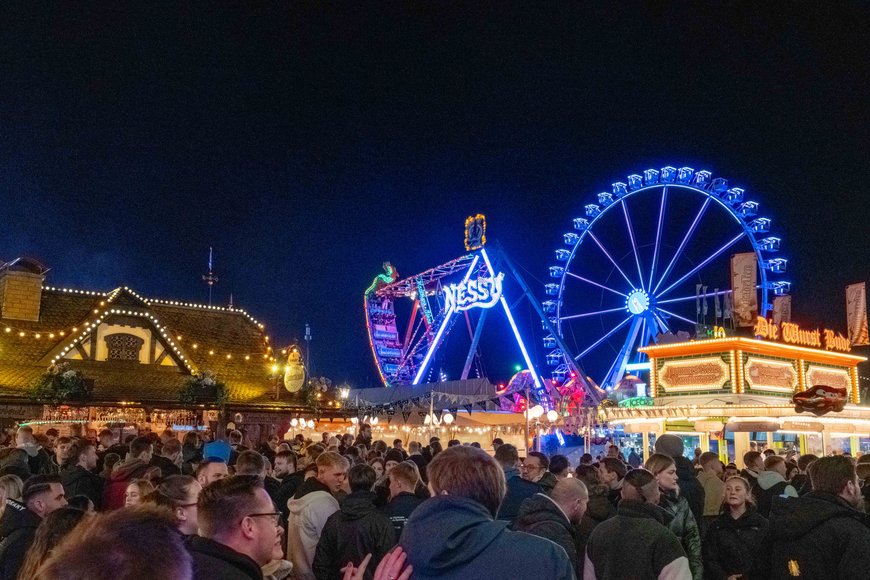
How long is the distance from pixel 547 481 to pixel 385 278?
43.1m

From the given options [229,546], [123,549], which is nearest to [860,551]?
[229,546]

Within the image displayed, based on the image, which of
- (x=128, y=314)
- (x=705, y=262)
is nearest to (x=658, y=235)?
(x=705, y=262)

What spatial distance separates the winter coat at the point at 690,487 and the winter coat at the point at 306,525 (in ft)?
12.4

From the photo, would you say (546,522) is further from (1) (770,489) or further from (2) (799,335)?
(2) (799,335)

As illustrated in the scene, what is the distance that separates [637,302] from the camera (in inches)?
1414

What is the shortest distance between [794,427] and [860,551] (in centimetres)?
2151

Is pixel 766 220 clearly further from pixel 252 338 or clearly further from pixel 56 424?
pixel 56 424

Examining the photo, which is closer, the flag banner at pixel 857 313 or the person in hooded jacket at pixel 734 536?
the person in hooded jacket at pixel 734 536

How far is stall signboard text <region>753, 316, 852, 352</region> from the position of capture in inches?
1028

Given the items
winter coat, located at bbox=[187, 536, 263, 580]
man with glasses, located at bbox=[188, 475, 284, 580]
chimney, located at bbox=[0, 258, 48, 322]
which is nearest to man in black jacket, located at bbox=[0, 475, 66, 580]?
man with glasses, located at bbox=[188, 475, 284, 580]

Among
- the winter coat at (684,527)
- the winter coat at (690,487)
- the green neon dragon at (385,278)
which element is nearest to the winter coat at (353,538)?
the winter coat at (684,527)

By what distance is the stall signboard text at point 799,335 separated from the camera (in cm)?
2611

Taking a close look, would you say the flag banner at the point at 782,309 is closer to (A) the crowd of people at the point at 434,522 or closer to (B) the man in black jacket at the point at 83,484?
(A) the crowd of people at the point at 434,522

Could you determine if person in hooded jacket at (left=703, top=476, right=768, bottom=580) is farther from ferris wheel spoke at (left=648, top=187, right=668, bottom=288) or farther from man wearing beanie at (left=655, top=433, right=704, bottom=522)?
ferris wheel spoke at (left=648, top=187, right=668, bottom=288)
